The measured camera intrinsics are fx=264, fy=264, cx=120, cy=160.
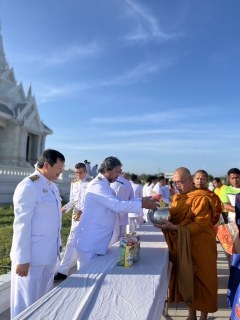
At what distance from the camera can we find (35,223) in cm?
241

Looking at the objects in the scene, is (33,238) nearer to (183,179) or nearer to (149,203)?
(149,203)

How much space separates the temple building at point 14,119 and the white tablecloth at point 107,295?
1765cm

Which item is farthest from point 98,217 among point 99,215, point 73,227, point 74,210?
point 74,210

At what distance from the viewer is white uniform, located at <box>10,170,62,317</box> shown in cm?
230

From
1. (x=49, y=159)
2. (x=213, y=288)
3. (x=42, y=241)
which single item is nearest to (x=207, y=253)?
(x=213, y=288)

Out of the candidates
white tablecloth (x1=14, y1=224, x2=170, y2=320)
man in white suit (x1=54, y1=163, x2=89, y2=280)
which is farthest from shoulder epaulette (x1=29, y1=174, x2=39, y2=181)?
man in white suit (x1=54, y1=163, x2=89, y2=280)

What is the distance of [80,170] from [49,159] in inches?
94.6

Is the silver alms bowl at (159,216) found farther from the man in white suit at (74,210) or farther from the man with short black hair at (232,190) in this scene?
the man with short black hair at (232,190)

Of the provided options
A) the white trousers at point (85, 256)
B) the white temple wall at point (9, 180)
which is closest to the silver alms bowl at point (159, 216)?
the white trousers at point (85, 256)

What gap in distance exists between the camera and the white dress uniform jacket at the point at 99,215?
2.76 metres

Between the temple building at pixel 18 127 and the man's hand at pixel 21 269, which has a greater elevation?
the temple building at pixel 18 127

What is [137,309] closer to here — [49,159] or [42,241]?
[42,241]

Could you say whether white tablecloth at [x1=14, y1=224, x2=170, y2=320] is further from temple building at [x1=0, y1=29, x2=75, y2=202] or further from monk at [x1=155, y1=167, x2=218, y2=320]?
temple building at [x1=0, y1=29, x2=75, y2=202]

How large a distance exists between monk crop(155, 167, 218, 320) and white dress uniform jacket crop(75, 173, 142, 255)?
442 mm
